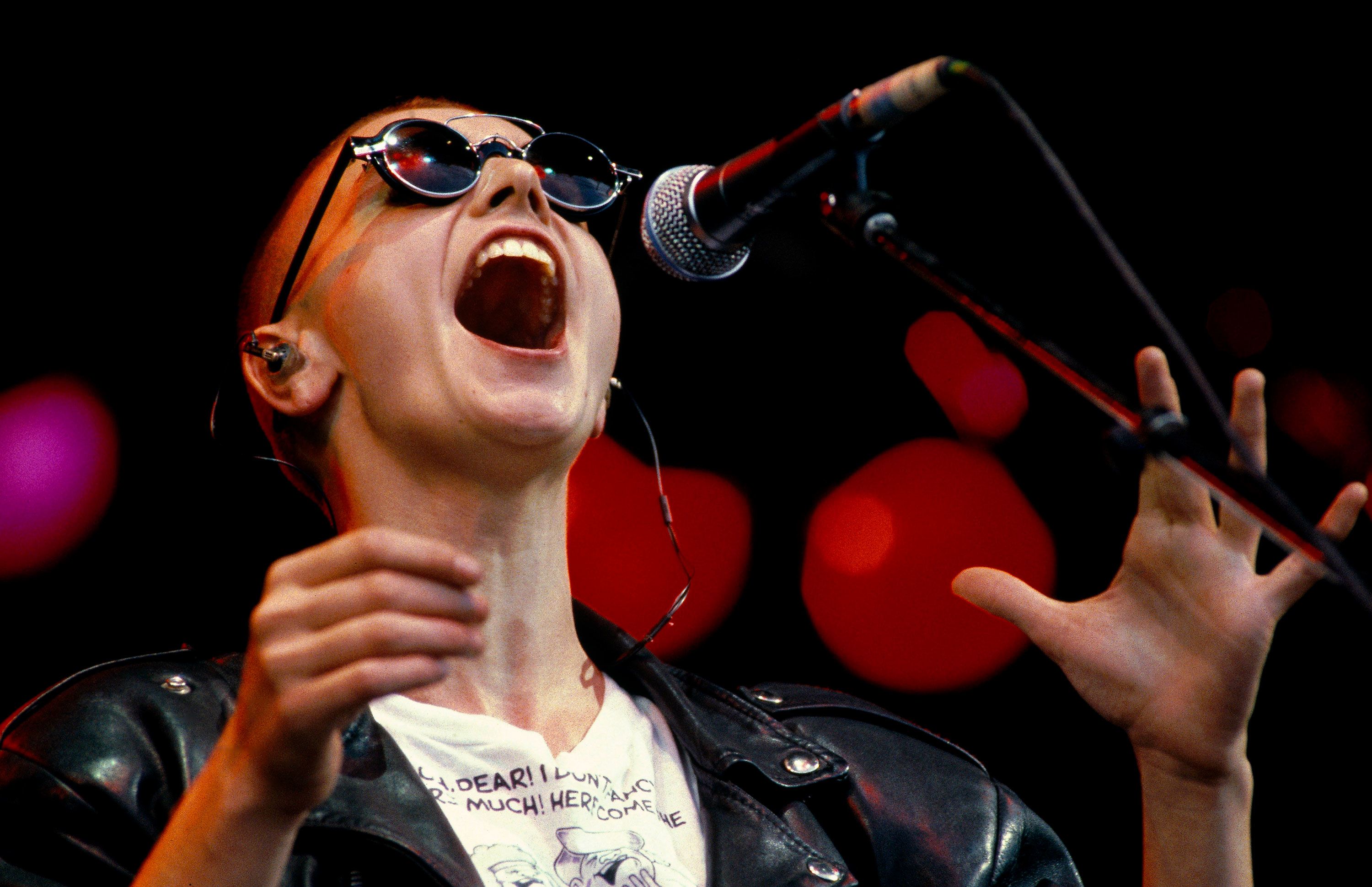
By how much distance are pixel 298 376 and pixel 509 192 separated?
0.49m

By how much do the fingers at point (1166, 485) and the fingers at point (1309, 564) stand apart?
0.36ft

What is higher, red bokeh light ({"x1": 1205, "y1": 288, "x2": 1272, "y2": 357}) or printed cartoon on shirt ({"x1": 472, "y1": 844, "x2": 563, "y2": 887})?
red bokeh light ({"x1": 1205, "y1": 288, "x2": 1272, "y2": 357})

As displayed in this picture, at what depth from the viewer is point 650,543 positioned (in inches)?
169

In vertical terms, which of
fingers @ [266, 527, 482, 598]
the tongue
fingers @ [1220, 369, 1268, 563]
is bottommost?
fingers @ [266, 527, 482, 598]

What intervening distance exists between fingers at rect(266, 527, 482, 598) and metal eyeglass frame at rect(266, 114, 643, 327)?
1.06 metres

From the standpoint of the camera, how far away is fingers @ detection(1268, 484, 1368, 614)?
142 cm

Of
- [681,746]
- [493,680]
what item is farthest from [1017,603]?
[493,680]

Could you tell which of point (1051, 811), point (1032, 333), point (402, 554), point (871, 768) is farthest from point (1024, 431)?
point (402, 554)

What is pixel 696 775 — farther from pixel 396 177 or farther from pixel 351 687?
pixel 396 177

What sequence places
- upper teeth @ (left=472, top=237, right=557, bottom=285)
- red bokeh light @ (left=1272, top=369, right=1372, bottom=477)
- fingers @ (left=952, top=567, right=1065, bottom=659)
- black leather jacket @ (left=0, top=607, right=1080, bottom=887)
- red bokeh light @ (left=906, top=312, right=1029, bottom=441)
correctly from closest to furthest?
black leather jacket @ (left=0, top=607, right=1080, bottom=887) < fingers @ (left=952, top=567, right=1065, bottom=659) < upper teeth @ (left=472, top=237, right=557, bottom=285) < red bokeh light @ (left=1272, top=369, right=1372, bottom=477) < red bokeh light @ (left=906, top=312, right=1029, bottom=441)

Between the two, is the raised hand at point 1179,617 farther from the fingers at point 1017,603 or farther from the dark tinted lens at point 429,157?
the dark tinted lens at point 429,157

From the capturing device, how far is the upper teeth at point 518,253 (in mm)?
1966

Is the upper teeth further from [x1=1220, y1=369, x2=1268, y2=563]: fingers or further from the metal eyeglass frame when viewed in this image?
[x1=1220, y1=369, x2=1268, y2=563]: fingers

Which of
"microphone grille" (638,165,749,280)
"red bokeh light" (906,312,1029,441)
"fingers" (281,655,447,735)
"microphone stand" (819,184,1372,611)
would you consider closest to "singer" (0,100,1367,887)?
"fingers" (281,655,447,735)
